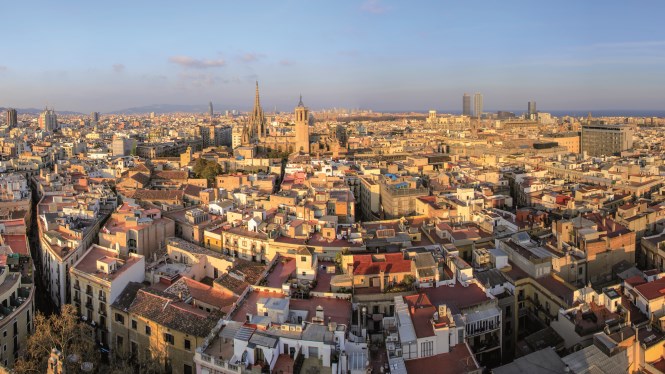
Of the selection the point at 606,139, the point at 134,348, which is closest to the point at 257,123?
the point at 606,139

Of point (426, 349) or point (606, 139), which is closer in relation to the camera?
point (426, 349)

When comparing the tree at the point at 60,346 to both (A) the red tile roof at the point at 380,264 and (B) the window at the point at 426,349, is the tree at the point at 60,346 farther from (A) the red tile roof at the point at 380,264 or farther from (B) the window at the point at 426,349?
(B) the window at the point at 426,349

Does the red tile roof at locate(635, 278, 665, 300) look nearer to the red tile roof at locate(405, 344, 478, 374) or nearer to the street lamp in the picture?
the red tile roof at locate(405, 344, 478, 374)

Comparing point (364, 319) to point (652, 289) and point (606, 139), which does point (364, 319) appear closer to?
point (652, 289)

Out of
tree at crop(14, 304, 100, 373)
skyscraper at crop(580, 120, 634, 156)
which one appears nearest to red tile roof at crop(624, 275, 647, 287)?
tree at crop(14, 304, 100, 373)

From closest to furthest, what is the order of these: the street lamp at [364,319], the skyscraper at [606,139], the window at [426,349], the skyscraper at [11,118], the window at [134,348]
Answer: the window at [426,349], the street lamp at [364,319], the window at [134,348], the skyscraper at [606,139], the skyscraper at [11,118]

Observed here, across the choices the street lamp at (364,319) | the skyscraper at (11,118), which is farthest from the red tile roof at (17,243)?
the skyscraper at (11,118)

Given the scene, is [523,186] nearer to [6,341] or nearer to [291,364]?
[291,364]
